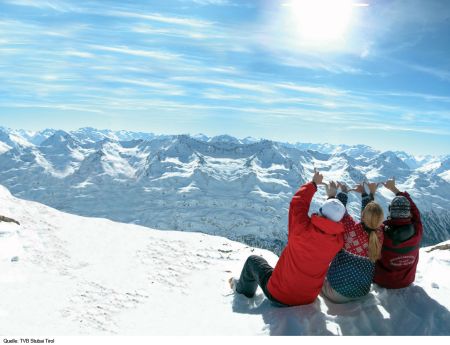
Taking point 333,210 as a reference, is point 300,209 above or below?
below

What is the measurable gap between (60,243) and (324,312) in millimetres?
13557

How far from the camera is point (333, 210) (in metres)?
7.67

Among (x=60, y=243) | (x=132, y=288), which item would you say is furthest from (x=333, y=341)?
(x=60, y=243)

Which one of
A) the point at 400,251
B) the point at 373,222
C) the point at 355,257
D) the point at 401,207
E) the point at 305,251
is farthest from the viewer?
the point at 400,251

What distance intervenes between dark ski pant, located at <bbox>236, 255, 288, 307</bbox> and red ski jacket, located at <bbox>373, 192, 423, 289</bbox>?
2711 millimetres

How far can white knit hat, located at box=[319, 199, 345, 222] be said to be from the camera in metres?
7.66

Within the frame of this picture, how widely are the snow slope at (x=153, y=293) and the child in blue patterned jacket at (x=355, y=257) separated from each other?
352 mm

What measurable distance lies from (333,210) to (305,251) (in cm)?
107

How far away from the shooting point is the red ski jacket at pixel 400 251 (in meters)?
9.05

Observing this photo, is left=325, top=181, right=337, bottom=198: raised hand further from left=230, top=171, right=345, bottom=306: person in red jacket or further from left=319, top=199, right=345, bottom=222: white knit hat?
left=319, top=199, right=345, bottom=222: white knit hat

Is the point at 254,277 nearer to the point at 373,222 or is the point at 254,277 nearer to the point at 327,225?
the point at 327,225

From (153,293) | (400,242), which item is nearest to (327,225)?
(400,242)

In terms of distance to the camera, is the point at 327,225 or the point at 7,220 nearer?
the point at 327,225

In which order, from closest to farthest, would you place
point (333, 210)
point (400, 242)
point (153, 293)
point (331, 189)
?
1. point (333, 210)
2. point (331, 189)
3. point (400, 242)
4. point (153, 293)
